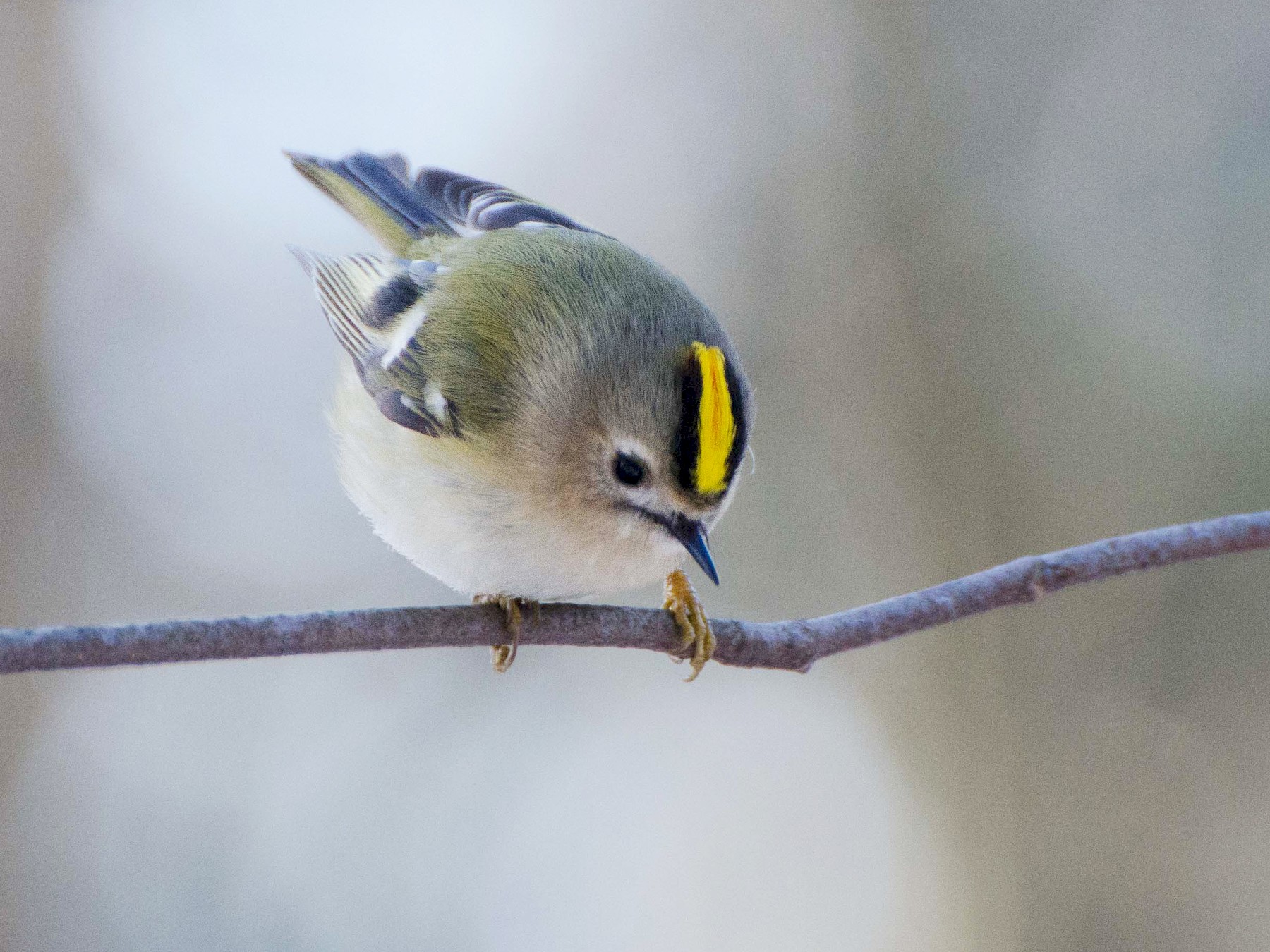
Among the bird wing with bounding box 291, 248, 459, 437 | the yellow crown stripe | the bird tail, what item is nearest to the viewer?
the yellow crown stripe

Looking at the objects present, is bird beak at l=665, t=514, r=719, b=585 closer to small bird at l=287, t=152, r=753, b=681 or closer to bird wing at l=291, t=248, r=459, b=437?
small bird at l=287, t=152, r=753, b=681

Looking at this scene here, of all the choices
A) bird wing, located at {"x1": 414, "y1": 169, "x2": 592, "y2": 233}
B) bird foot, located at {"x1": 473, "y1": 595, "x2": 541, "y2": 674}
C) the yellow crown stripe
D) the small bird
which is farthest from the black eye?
bird wing, located at {"x1": 414, "y1": 169, "x2": 592, "y2": 233}

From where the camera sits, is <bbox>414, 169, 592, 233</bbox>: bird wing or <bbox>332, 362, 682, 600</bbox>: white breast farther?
<bbox>414, 169, 592, 233</bbox>: bird wing

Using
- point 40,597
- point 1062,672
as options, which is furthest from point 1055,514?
point 40,597

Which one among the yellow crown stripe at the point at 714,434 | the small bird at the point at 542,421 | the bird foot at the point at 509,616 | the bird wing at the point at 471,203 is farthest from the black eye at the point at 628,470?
the bird wing at the point at 471,203

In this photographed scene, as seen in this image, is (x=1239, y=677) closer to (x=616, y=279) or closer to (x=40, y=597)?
(x=616, y=279)

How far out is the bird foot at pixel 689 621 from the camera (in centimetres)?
165

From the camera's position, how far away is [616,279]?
196cm

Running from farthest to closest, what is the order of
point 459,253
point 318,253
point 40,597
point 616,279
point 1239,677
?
point 40,597
point 1239,677
point 318,253
point 459,253
point 616,279

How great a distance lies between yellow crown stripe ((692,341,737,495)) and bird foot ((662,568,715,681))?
20cm

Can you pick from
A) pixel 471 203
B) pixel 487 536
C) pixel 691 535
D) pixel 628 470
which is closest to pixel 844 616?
pixel 691 535

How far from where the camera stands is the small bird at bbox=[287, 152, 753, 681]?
1.67 metres

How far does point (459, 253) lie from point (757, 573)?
1.89 m

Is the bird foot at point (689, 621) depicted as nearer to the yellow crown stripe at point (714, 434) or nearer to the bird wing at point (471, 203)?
the yellow crown stripe at point (714, 434)
